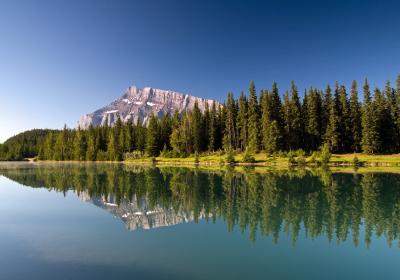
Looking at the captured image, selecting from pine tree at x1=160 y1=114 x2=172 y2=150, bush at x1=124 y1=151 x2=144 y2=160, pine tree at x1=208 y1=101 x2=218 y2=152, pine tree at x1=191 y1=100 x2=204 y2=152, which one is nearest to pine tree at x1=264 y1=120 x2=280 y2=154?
pine tree at x1=208 y1=101 x2=218 y2=152

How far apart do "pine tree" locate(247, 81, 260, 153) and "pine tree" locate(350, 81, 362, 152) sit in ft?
90.2

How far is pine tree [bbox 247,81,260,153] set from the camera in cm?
8694

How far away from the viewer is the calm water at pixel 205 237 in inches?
450

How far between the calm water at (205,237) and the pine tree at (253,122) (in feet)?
190

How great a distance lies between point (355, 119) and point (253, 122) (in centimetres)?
2975

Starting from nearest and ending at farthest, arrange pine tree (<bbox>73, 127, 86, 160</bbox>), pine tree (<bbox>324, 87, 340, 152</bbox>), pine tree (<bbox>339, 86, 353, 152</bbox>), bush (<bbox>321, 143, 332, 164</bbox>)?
bush (<bbox>321, 143, 332, 164</bbox>) < pine tree (<bbox>324, 87, 340, 152</bbox>) < pine tree (<bbox>339, 86, 353, 152</bbox>) < pine tree (<bbox>73, 127, 86, 160</bbox>)

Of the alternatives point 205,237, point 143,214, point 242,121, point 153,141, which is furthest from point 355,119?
point 205,237

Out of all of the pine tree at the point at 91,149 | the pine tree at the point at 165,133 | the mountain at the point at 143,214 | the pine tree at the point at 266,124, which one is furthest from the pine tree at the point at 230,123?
the mountain at the point at 143,214

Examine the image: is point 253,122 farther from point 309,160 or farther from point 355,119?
point 355,119

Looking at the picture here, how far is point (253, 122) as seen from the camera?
301ft

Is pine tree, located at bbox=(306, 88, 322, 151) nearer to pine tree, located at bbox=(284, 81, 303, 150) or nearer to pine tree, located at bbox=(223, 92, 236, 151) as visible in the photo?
pine tree, located at bbox=(284, 81, 303, 150)

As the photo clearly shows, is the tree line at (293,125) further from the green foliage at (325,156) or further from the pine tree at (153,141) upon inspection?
the green foliage at (325,156)

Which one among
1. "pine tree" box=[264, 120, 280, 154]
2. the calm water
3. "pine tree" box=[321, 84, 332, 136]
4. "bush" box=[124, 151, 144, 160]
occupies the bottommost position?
the calm water

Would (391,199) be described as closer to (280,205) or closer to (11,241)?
(280,205)
